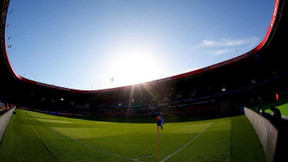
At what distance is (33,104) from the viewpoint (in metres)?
43.3

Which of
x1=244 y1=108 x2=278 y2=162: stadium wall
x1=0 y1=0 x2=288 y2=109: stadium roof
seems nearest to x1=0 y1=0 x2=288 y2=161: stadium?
x1=244 y1=108 x2=278 y2=162: stadium wall

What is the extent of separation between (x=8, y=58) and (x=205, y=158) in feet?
102

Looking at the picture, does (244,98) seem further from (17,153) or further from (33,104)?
(33,104)

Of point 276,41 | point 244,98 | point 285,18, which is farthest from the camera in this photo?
point 244,98

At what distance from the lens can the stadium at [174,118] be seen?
179 inches

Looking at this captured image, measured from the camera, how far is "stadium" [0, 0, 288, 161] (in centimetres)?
455

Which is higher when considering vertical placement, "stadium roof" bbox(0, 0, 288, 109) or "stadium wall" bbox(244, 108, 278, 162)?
"stadium roof" bbox(0, 0, 288, 109)

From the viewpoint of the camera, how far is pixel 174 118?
84.1 ft

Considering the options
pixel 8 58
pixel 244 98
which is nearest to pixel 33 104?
pixel 8 58

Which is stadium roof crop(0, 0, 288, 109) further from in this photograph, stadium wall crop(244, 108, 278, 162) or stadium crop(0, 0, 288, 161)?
stadium wall crop(244, 108, 278, 162)

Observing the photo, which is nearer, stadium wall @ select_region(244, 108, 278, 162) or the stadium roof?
stadium wall @ select_region(244, 108, 278, 162)

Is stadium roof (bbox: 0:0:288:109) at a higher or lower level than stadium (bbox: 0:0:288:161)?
higher

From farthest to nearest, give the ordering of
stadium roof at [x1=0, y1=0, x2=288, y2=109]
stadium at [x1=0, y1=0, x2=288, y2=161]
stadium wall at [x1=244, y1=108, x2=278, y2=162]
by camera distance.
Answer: stadium roof at [x1=0, y1=0, x2=288, y2=109] < stadium at [x1=0, y1=0, x2=288, y2=161] < stadium wall at [x1=244, y1=108, x2=278, y2=162]

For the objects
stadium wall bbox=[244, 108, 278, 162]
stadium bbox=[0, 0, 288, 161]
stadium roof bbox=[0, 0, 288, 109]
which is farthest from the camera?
stadium roof bbox=[0, 0, 288, 109]
